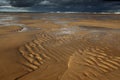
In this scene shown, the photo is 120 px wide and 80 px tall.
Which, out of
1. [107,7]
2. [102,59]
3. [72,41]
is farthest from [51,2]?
[102,59]

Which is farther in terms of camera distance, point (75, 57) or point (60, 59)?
point (75, 57)

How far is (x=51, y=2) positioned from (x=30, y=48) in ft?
74.9

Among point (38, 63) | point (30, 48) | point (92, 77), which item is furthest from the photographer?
point (30, 48)

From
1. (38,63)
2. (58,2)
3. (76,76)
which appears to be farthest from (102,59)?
(58,2)

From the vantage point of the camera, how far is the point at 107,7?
22.8m

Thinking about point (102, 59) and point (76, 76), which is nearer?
point (76, 76)

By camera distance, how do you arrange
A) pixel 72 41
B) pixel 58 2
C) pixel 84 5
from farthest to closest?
pixel 58 2, pixel 84 5, pixel 72 41

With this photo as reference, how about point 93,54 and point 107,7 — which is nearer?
point 93,54

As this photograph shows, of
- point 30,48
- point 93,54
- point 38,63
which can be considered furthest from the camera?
point 30,48

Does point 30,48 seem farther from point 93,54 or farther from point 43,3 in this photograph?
point 43,3

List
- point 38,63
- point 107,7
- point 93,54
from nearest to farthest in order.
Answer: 1. point 38,63
2. point 93,54
3. point 107,7

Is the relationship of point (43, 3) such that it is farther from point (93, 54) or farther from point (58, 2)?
point (93, 54)

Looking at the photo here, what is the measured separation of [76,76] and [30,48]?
6.97 feet

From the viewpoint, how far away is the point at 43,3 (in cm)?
2834
